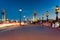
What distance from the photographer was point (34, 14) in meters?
145

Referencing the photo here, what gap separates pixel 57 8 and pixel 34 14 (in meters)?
101

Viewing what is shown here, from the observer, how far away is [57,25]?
41719mm

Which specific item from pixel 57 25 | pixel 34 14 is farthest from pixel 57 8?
pixel 34 14

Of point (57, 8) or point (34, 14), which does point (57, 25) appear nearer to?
point (57, 8)

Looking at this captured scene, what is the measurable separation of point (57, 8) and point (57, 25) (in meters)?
4.35

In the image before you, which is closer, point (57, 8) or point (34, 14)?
point (57, 8)

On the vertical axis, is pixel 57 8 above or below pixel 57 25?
above

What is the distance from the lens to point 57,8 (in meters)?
44.1

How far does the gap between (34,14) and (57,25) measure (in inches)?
4067

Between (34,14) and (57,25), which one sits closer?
(57,25)
